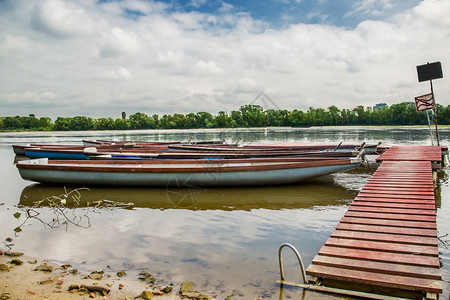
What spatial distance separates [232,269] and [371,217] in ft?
9.33

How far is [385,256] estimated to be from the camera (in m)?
4.80

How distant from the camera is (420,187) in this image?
8461 millimetres

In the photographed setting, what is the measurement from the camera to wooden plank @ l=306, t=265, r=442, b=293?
4079 mm

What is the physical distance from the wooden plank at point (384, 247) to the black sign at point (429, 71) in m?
12.3

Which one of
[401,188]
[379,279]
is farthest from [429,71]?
[379,279]

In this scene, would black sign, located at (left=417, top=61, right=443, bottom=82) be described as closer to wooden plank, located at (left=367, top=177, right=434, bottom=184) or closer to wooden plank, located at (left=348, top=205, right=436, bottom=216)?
wooden plank, located at (left=367, top=177, right=434, bottom=184)

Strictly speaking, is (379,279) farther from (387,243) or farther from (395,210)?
(395,210)

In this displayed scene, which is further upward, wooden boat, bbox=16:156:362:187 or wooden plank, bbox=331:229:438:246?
wooden boat, bbox=16:156:362:187

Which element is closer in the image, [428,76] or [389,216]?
[389,216]

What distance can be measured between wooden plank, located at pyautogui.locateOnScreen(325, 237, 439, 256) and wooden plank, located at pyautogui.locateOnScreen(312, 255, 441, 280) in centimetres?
41

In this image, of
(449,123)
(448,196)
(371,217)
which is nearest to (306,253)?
(371,217)

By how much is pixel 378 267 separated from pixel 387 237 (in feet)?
3.64

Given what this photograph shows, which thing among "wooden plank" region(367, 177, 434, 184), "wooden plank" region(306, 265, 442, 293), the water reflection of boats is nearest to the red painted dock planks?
"wooden plank" region(306, 265, 442, 293)

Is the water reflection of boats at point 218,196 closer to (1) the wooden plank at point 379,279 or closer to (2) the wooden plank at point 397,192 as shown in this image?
(2) the wooden plank at point 397,192
